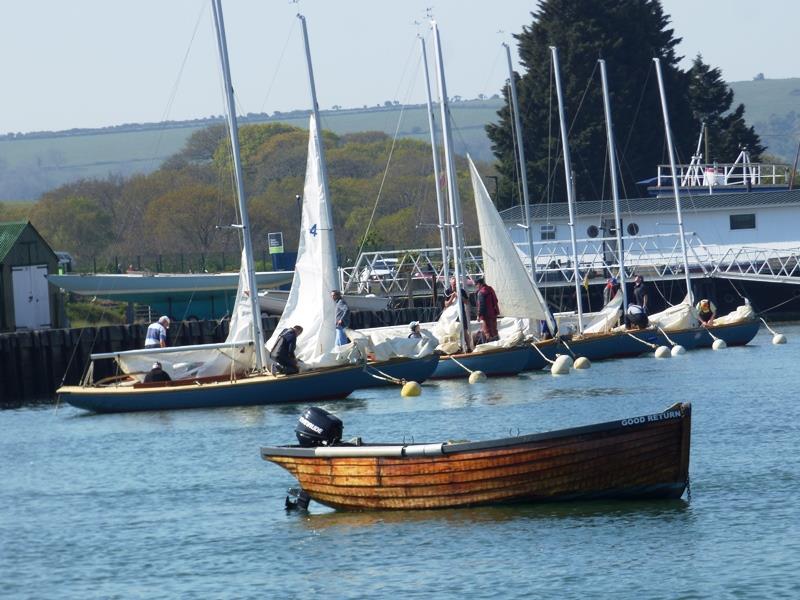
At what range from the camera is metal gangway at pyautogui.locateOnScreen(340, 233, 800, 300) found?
71375 millimetres

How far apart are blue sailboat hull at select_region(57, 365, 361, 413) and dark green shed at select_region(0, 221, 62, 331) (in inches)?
851

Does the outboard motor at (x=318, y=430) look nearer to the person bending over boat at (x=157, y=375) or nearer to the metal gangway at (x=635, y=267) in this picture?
the person bending over boat at (x=157, y=375)

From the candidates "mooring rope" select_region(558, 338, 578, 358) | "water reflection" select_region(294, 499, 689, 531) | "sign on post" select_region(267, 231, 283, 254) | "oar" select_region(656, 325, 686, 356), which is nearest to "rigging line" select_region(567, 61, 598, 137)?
"sign on post" select_region(267, 231, 283, 254)

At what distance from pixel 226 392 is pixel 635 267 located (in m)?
39.6

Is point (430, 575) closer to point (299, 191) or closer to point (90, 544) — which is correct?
point (90, 544)

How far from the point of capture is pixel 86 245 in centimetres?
11250

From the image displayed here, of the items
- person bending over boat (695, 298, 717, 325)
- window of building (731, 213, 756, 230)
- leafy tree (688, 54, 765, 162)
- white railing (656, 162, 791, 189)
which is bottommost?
person bending over boat (695, 298, 717, 325)

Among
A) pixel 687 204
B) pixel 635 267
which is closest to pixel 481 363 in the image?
pixel 635 267

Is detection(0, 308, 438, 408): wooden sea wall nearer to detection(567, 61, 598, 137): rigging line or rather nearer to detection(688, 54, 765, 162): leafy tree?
detection(567, 61, 598, 137): rigging line

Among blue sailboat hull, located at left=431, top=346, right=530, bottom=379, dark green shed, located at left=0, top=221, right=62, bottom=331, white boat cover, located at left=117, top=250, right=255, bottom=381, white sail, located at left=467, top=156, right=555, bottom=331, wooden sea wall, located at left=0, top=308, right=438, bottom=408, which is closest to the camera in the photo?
white boat cover, located at left=117, top=250, right=255, bottom=381

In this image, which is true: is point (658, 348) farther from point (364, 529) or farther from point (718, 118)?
point (718, 118)

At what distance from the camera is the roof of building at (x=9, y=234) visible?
5916 centimetres

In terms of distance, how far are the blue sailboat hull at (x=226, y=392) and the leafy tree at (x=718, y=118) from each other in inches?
2645

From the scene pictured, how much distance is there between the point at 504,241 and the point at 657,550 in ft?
86.6
